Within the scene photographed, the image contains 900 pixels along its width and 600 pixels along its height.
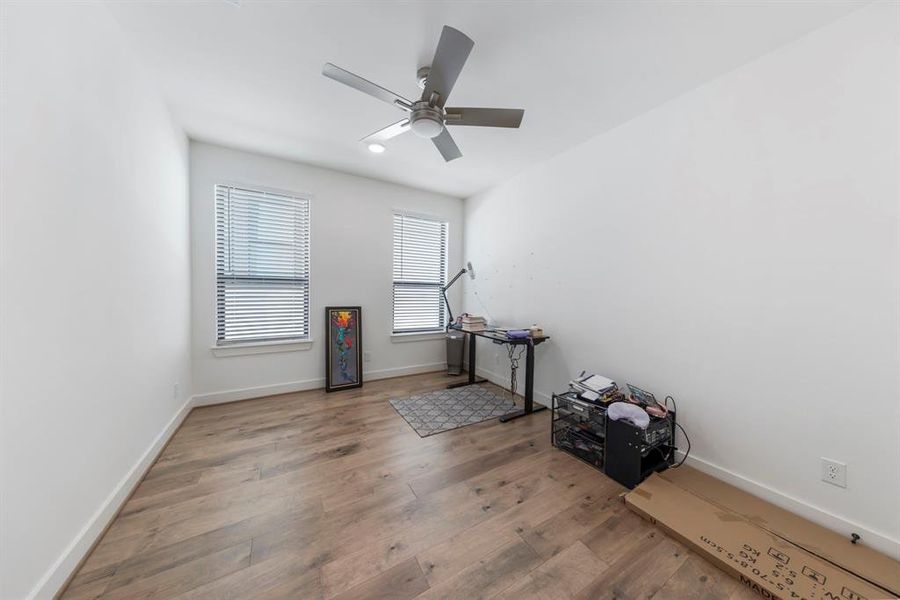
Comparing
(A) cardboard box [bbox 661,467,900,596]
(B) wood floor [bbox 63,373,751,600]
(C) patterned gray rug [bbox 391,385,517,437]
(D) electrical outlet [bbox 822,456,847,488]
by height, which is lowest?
(B) wood floor [bbox 63,373,751,600]

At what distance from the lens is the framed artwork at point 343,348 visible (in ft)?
11.4

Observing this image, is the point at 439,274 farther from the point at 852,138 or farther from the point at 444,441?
the point at 852,138

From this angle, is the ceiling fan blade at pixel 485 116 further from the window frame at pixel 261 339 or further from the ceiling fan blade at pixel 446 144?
the window frame at pixel 261 339

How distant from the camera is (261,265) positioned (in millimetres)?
3201

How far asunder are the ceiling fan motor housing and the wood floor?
7.35 feet

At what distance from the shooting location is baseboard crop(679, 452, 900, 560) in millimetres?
1363

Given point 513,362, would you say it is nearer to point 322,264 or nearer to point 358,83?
point 322,264

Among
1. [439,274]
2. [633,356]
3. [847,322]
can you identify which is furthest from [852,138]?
[439,274]

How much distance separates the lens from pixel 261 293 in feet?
10.6

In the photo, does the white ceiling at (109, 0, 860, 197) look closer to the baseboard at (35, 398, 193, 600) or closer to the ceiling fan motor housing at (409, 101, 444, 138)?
the ceiling fan motor housing at (409, 101, 444, 138)

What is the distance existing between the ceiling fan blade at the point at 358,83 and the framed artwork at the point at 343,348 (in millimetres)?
2449

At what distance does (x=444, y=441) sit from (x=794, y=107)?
3029 millimetres

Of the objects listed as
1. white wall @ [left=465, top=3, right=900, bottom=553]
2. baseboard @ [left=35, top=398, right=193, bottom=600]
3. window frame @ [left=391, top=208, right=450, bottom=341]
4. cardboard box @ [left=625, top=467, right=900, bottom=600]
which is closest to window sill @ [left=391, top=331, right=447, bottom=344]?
window frame @ [left=391, top=208, right=450, bottom=341]

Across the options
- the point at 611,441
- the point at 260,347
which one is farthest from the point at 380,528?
the point at 260,347
